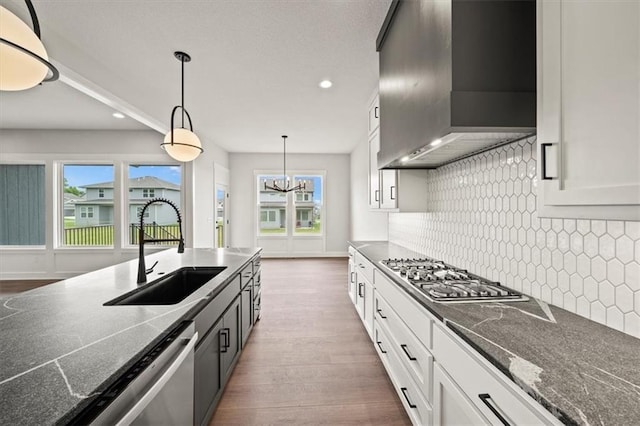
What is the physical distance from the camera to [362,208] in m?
6.61

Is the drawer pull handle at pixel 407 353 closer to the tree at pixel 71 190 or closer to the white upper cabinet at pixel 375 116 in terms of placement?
the white upper cabinet at pixel 375 116

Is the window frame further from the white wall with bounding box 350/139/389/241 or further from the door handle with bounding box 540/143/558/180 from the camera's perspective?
the door handle with bounding box 540/143/558/180

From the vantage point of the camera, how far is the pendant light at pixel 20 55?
120cm

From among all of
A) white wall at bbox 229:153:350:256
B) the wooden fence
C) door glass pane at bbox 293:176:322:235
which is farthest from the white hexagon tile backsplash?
the wooden fence

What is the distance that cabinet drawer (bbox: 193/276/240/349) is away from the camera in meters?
1.53

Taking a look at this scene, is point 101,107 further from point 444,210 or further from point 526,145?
point 526,145

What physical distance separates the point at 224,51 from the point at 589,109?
280cm

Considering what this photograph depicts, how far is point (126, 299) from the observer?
5.24 ft

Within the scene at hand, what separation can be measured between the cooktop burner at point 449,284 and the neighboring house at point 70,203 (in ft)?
20.8

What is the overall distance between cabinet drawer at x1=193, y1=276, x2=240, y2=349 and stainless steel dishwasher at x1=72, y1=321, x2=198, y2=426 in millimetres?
154

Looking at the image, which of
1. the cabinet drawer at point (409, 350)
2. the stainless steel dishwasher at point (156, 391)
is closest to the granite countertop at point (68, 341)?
the stainless steel dishwasher at point (156, 391)

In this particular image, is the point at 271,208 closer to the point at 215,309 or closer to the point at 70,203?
the point at 70,203

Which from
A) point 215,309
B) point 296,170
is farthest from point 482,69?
point 296,170

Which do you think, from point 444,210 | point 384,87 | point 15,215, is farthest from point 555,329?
point 15,215
